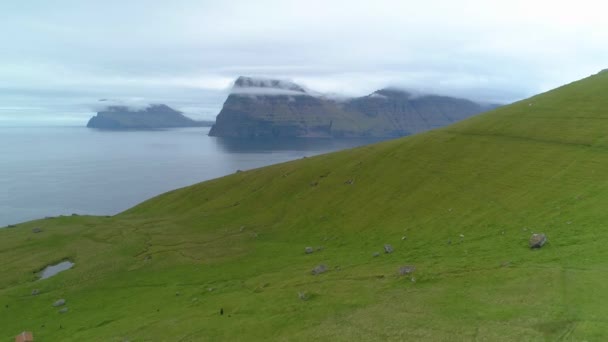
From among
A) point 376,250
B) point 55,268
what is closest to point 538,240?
point 376,250

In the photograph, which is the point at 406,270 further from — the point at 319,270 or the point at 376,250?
the point at 376,250

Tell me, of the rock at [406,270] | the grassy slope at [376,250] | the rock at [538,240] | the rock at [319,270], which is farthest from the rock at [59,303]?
the rock at [538,240]

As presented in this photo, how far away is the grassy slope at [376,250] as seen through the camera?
2920 cm

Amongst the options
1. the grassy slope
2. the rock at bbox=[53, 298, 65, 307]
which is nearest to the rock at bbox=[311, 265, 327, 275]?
the grassy slope

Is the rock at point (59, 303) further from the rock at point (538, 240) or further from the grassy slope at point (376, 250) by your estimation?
the rock at point (538, 240)

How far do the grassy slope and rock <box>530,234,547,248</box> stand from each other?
1115mm

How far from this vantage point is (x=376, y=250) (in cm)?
5422

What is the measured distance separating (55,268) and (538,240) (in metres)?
80.7

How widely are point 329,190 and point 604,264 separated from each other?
66651 millimetres

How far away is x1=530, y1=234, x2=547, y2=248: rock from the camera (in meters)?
38.5

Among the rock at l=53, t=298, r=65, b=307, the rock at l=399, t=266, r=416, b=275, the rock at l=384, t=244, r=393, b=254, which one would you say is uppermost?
the rock at l=399, t=266, r=416, b=275

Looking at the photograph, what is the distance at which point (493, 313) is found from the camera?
2681cm

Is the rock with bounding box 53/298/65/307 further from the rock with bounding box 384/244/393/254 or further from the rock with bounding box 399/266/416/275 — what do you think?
the rock with bounding box 399/266/416/275

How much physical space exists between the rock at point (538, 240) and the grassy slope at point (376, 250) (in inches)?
43.9
